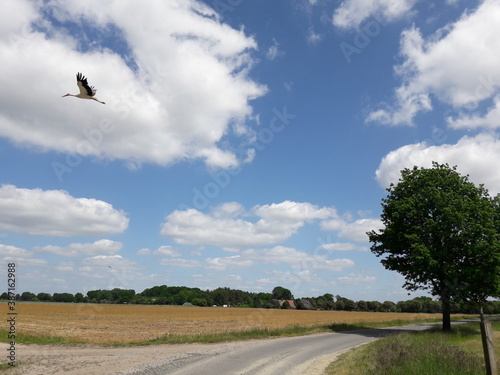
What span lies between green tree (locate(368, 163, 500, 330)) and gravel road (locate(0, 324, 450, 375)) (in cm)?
1214

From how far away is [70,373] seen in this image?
527 inches

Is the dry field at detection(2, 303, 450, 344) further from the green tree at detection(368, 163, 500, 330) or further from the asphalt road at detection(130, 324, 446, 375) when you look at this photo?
the green tree at detection(368, 163, 500, 330)

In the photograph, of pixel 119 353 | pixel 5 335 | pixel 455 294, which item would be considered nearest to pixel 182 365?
pixel 119 353

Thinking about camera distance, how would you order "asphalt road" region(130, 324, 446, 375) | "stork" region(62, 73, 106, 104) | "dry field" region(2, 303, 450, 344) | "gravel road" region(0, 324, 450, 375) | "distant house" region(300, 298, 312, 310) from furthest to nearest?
"distant house" region(300, 298, 312, 310), "dry field" region(2, 303, 450, 344), "gravel road" region(0, 324, 450, 375), "asphalt road" region(130, 324, 446, 375), "stork" region(62, 73, 106, 104)

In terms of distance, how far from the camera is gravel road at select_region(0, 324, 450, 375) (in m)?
13.8

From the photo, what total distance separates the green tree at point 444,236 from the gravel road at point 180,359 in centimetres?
1214

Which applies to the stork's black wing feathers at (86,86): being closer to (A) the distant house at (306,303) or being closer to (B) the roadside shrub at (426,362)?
(B) the roadside shrub at (426,362)

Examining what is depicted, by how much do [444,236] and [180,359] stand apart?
876 inches

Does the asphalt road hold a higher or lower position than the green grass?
lower

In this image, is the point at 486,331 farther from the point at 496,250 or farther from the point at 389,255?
the point at 389,255

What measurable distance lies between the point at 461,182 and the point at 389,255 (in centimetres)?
873

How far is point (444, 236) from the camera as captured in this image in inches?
1134

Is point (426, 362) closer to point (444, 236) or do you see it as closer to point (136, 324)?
point (444, 236)

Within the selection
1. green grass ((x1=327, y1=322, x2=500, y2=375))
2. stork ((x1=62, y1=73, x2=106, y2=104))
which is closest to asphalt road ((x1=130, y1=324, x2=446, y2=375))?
green grass ((x1=327, y1=322, x2=500, y2=375))
